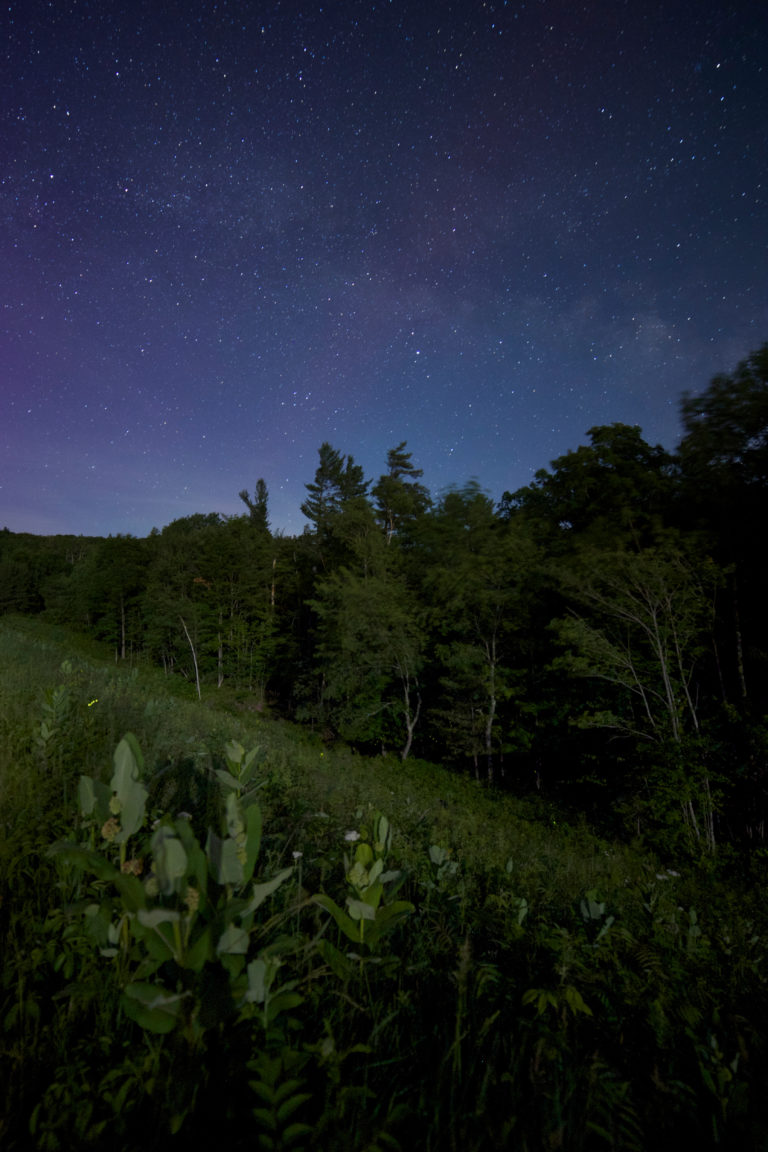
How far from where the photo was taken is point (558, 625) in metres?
12.2

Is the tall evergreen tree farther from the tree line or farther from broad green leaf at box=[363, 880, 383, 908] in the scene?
broad green leaf at box=[363, 880, 383, 908]

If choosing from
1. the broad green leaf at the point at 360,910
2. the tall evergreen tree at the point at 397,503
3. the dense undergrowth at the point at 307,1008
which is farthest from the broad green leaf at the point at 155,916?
the tall evergreen tree at the point at 397,503

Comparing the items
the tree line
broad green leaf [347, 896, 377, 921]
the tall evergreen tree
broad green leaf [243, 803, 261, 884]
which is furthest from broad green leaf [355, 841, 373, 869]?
the tall evergreen tree

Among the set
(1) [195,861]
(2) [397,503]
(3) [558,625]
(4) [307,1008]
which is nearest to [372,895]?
(4) [307,1008]

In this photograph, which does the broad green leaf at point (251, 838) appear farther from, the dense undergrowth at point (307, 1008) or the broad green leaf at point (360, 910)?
the broad green leaf at point (360, 910)

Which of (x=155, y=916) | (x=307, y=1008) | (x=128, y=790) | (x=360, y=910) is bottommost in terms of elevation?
(x=307, y=1008)

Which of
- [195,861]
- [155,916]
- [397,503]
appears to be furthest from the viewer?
[397,503]

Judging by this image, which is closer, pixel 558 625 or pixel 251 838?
pixel 251 838

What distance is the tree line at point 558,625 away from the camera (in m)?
11.0

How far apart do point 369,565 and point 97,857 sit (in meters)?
23.0

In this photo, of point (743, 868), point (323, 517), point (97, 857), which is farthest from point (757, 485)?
point (323, 517)

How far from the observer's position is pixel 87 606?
159 feet

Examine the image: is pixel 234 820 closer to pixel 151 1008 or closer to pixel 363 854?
pixel 151 1008

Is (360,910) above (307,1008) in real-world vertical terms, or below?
above
